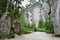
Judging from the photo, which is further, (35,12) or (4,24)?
(35,12)

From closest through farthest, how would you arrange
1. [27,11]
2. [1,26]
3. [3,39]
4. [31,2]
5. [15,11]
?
1. [3,39]
2. [1,26]
3. [15,11]
4. [27,11]
5. [31,2]

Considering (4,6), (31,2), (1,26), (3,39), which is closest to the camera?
(3,39)

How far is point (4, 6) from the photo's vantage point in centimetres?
995

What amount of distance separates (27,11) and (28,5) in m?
1.48

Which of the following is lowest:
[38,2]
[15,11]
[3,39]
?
[3,39]

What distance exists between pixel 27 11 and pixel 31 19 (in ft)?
4.54

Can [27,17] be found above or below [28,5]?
below

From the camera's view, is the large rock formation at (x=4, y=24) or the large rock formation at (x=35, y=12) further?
the large rock formation at (x=35, y=12)

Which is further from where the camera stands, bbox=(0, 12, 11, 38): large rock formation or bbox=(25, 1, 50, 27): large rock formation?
bbox=(25, 1, 50, 27): large rock formation

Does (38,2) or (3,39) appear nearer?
(3,39)

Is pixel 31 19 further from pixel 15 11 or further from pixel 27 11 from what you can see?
pixel 15 11

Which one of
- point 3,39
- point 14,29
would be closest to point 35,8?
point 14,29

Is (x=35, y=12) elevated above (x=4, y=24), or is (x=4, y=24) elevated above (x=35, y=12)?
(x=35, y=12)

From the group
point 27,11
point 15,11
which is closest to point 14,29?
point 15,11
